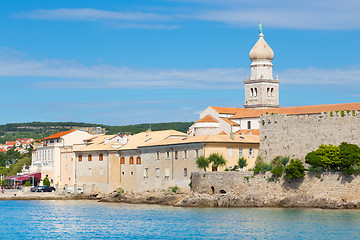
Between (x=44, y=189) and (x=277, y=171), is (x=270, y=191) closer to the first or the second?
(x=277, y=171)

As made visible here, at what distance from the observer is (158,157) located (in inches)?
2825

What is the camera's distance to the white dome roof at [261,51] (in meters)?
99.6

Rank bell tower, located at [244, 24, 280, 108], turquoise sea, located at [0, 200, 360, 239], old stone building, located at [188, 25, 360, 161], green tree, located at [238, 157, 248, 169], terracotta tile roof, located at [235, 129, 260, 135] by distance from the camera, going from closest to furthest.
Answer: turquoise sea, located at [0, 200, 360, 239] → old stone building, located at [188, 25, 360, 161] → green tree, located at [238, 157, 248, 169] → terracotta tile roof, located at [235, 129, 260, 135] → bell tower, located at [244, 24, 280, 108]

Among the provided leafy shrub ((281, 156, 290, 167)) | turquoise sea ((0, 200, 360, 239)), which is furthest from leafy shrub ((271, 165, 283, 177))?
turquoise sea ((0, 200, 360, 239))

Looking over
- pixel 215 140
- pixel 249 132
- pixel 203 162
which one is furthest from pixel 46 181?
pixel 203 162

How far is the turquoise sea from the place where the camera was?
43.5 m

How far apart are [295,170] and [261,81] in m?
45.0

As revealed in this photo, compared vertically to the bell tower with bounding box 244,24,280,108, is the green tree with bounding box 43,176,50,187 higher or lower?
lower

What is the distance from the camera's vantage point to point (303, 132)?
195 feet

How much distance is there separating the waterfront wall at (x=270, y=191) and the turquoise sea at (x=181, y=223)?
64.0 inches

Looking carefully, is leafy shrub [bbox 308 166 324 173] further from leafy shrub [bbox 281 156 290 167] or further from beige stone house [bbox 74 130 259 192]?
beige stone house [bbox 74 130 259 192]

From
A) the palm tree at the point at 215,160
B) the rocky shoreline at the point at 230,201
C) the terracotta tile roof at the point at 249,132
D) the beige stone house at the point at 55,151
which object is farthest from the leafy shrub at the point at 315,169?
the beige stone house at the point at 55,151

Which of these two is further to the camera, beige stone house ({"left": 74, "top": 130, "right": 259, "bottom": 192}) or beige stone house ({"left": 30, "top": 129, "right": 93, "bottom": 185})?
beige stone house ({"left": 30, "top": 129, "right": 93, "bottom": 185})

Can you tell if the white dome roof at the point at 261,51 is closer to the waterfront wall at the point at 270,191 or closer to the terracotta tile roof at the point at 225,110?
the terracotta tile roof at the point at 225,110
